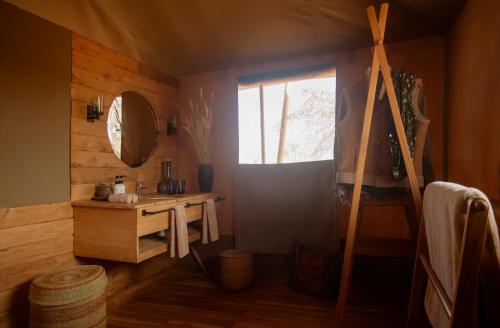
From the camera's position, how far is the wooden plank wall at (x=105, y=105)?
2.12m

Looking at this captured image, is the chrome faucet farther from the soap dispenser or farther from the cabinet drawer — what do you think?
the cabinet drawer

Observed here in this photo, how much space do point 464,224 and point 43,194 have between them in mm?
2231

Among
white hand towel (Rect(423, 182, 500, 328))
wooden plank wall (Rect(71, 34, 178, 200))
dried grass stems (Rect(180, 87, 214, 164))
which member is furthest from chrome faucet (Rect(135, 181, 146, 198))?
white hand towel (Rect(423, 182, 500, 328))

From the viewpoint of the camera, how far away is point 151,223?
2047 mm

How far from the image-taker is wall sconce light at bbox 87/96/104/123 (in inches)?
86.7

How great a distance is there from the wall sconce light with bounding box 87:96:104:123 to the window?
52.1 inches

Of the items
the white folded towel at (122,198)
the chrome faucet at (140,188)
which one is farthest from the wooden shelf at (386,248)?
the chrome faucet at (140,188)

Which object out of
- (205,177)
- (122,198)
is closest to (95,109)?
(122,198)

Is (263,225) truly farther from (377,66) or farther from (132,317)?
(377,66)

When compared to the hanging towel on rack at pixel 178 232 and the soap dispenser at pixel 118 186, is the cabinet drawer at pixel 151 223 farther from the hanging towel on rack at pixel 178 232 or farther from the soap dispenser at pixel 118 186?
the soap dispenser at pixel 118 186

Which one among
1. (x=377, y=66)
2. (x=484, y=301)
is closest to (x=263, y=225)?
(x=377, y=66)

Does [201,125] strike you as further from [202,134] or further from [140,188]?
[140,188]

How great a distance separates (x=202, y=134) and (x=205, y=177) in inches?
17.4

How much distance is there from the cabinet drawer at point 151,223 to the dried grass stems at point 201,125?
97 cm
